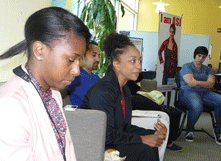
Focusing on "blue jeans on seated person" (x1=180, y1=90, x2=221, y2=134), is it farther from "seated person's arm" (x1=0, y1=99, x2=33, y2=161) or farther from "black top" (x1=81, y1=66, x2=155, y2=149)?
"seated person's arm" (x1=0, y1=99, x2=33, y2=161)

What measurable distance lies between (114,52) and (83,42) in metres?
0.97

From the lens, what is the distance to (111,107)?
160 cm

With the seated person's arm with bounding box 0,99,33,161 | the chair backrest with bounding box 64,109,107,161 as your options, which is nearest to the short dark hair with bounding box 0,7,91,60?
the seated person's arm with bounding box 0,99,33,161

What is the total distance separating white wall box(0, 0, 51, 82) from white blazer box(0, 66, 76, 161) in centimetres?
130

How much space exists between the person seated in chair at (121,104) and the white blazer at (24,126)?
0.75 meters

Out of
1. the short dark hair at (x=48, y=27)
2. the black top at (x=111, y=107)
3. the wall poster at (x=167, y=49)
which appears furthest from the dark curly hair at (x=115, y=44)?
the wall poster at (x=167, y=49)

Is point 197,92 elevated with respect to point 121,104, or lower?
lower

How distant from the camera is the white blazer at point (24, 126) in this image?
67 cm

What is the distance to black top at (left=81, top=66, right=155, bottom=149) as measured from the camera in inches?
61.1

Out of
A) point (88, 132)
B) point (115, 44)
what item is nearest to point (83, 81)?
point (115, 44)

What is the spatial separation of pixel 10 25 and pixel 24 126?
158 cm

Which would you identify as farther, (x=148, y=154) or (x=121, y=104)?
(x=121, y=104)

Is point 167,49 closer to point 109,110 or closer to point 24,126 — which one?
point 109,110

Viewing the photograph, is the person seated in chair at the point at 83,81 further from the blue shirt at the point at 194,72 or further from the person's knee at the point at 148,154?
the blue shirt at the point at 194,72
